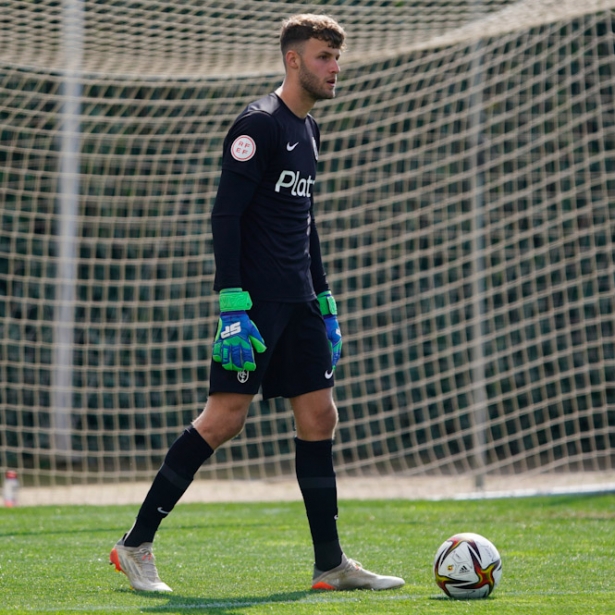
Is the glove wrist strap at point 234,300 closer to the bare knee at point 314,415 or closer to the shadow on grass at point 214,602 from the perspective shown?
the bare knee at point 314,415

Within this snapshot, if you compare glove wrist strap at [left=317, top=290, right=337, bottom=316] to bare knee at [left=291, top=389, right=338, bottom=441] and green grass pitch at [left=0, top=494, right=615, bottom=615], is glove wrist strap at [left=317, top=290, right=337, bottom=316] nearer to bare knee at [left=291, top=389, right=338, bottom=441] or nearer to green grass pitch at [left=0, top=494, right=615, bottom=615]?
bare knee at [left=291, top=389, right=338, bottom=441]

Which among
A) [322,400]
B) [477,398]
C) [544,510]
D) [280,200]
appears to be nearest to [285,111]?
[280,200]

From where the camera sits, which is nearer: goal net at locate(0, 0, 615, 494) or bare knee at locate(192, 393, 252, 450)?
bare knee at locate(192, 393, 252, 450)

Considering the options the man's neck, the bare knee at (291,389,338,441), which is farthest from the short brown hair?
the bare knee at (291,389,338,441)

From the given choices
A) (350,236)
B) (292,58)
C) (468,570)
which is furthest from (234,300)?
(350,236)

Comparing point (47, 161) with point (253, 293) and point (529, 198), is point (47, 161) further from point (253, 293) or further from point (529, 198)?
point (253, 293)

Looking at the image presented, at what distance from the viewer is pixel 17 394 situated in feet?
31.8

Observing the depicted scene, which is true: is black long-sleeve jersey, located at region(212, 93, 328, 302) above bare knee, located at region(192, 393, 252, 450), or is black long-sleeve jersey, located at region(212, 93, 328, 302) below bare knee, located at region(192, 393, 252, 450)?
above

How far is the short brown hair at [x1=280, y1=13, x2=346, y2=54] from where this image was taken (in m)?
3.60

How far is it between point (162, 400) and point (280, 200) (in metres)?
6.16

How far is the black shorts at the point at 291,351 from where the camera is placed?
354cm

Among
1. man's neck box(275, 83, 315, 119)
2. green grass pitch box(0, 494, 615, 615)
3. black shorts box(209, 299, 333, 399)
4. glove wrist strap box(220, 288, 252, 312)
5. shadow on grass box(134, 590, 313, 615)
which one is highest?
man's neck box(275, 83, 315, 119)

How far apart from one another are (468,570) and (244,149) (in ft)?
4.79

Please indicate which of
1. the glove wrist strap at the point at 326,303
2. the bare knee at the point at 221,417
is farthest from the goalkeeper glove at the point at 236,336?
the glove wrist strap at the point at 326,303
